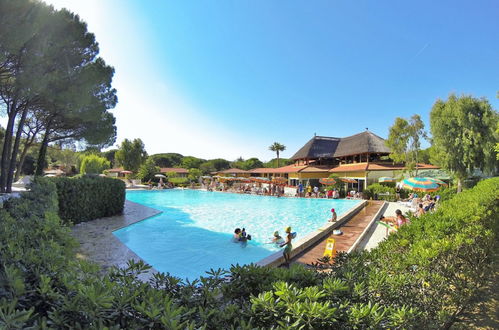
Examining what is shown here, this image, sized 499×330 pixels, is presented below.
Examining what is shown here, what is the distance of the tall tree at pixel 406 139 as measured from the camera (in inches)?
899

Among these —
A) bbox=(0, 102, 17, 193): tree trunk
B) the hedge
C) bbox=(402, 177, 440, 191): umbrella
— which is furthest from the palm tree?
the hedge

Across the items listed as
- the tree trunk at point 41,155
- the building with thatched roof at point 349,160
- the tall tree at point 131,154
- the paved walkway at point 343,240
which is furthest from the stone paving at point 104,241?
the tall tree at point 131,154

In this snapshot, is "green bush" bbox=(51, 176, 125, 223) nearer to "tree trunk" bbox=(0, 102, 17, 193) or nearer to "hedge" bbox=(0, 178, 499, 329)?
"tree trunk" bbox=(0, 102, 17, 193)

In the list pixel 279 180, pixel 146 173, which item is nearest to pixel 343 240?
pixel 279 180

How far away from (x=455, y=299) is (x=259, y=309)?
3251 millimetres

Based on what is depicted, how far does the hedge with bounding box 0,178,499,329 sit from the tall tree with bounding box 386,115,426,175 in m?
23.3

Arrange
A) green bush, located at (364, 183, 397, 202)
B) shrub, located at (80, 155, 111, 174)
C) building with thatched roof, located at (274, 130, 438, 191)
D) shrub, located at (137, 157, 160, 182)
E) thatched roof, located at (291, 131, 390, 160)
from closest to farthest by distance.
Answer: green bush, located at (364, 183, 397, 202), building with thatched roof, located at (274, 130, 438, 191), thatched roof, located at (291, 131, 390, 160), shrub, located at (80, 155, 111, 174), shrub, located at (137, 157, 160, 182)

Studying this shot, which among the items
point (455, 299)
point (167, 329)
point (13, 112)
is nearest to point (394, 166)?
point (455, 299)

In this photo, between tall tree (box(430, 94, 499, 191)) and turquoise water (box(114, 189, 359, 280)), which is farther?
tall tree (box(430, 94, 499, 191))

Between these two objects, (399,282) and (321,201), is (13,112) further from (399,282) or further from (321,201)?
(321,201)

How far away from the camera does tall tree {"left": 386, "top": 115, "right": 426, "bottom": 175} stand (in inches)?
899

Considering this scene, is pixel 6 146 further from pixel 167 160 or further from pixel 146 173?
pixel 167 160

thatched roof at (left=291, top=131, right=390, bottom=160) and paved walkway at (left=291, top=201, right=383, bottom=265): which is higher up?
thatched roof at (left=291, top=131, right=390, bottom=160)

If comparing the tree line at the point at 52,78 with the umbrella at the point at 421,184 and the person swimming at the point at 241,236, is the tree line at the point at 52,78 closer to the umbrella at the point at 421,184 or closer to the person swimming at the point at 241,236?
the person swimming at the point at 241,236
